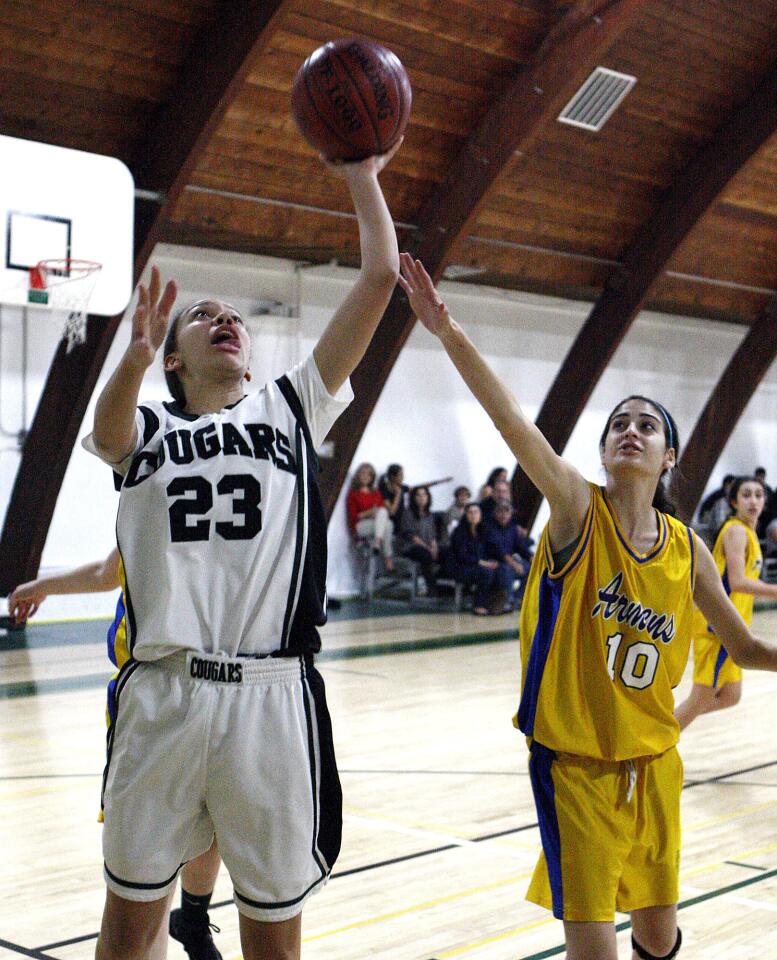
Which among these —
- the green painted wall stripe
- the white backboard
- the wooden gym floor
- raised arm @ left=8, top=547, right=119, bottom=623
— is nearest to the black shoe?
the wooden gym floor

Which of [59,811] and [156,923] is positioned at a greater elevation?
[156,923]

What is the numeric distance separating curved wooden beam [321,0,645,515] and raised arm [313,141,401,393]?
8.24 m

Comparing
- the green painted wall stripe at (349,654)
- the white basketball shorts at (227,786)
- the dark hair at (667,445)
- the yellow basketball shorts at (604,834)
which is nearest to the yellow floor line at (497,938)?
the yellow basketball shorts at (604,834)

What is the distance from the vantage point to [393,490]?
1397 cm

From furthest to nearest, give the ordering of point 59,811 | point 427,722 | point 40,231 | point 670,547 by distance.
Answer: point 40,231 < point 427,722 < point 59,811 < point 670,547

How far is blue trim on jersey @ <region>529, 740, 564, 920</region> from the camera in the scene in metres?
2.79

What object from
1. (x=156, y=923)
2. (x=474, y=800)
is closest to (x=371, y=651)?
(x=474, y=800)

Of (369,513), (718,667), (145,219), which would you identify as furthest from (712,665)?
(369,513)

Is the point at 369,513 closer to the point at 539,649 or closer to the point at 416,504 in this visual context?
the point at 416,504

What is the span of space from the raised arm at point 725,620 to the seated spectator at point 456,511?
35.7 feet

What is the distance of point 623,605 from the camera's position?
296 centimetres

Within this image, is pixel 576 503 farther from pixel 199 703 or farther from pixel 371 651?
pixel 371 651

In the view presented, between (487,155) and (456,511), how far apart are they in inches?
172

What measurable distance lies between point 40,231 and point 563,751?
625cm
